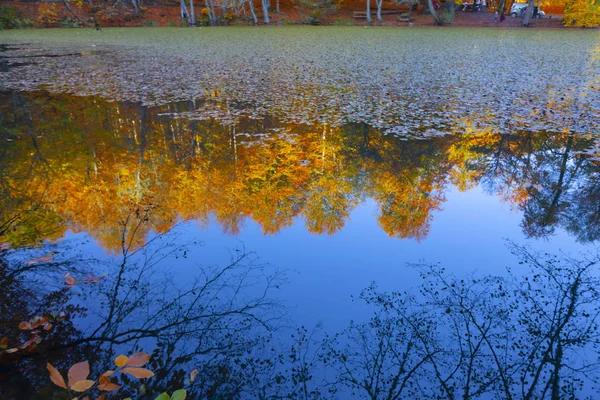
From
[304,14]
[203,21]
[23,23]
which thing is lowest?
[23,23]

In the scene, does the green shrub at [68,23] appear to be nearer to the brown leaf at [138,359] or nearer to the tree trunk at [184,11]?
the tree trunk at [184,11]

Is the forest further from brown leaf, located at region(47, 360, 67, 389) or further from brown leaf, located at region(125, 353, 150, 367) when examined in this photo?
brown leaf, located at region(47, 360, 67, 389)

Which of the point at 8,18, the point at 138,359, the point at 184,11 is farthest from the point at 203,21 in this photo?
the point at 138,359

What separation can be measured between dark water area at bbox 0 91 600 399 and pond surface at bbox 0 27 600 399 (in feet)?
0.06

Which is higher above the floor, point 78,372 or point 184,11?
point 184,11

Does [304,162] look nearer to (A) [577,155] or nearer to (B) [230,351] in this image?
(B) [230,351]

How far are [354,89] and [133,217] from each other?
22.4 ft

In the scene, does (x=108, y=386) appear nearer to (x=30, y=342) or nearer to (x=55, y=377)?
(x=55, y=377)

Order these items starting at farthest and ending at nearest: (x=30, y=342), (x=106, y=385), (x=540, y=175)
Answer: (x=540, y=175), (x=30, y=342), (x=106, y=385)

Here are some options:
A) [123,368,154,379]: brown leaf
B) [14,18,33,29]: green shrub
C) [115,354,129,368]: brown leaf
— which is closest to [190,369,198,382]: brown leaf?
[123,368,154,379]: brown leaf

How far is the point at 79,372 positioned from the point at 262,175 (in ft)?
10.6

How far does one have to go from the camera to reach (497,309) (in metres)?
2.98

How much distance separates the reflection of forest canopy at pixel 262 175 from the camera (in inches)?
165

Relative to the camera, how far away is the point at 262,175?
5078 mm
